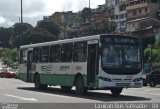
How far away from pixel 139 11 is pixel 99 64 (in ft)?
312

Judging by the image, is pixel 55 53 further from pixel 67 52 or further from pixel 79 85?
pixel 79 85

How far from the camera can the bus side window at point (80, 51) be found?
2514 centimetres

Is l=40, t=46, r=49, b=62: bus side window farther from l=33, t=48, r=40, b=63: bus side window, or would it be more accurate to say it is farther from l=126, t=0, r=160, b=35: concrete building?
l=126, t=0, r=160, b=35: concrete building

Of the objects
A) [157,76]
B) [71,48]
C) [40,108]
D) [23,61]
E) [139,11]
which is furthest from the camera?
[139,11]

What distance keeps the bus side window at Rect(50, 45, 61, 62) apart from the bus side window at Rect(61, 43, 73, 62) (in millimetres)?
615

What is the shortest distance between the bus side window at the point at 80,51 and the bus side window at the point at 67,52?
0.59m

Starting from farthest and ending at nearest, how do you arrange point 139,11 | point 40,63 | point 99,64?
point 139,11 < point 40,63 < point 99,64

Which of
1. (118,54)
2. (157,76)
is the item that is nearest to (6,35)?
(157,76)

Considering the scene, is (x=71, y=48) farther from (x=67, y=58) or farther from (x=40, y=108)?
(x=40, y=108)

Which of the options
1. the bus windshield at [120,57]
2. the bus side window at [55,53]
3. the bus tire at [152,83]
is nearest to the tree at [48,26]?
the bus tire at [152,83]

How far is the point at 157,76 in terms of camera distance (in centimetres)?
3806

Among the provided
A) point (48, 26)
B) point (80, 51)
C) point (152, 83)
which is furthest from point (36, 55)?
point (48, 26)

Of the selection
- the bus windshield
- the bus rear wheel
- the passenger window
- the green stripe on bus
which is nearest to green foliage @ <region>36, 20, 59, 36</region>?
the passenger window

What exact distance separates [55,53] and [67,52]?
1.86 meters
